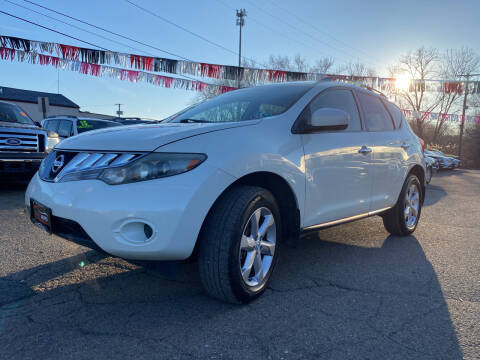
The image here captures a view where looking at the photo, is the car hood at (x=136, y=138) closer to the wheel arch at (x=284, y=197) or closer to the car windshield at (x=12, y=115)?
the wheel arch at (x=284, y=197)

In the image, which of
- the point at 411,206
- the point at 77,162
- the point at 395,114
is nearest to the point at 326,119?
the point at 77,162

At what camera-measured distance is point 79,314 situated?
2.19m

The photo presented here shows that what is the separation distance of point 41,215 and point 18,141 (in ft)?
16.1

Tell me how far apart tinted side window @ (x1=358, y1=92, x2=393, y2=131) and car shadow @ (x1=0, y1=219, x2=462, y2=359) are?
4.65 ft

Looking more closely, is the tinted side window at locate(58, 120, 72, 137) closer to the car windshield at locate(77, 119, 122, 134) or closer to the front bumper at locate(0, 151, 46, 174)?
the car windshield at locate(77, 119, 122, 134)

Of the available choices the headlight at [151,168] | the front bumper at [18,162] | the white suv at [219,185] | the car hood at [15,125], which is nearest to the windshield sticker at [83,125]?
the car hood at [15,125]

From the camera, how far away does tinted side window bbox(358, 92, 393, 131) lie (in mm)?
3656

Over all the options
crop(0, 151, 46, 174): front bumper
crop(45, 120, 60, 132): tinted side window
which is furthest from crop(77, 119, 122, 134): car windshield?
crop(0, 151, 46, 174): front bumper

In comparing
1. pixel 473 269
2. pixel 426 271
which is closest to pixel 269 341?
pixel 426 271

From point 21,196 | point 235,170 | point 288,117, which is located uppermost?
point 288,117

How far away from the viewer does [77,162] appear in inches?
88.9

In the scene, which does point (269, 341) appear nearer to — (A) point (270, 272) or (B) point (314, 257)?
(A) point (270, 272)

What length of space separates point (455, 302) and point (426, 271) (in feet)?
2.06

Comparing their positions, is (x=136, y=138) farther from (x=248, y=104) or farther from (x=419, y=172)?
(x=419, y=172)
